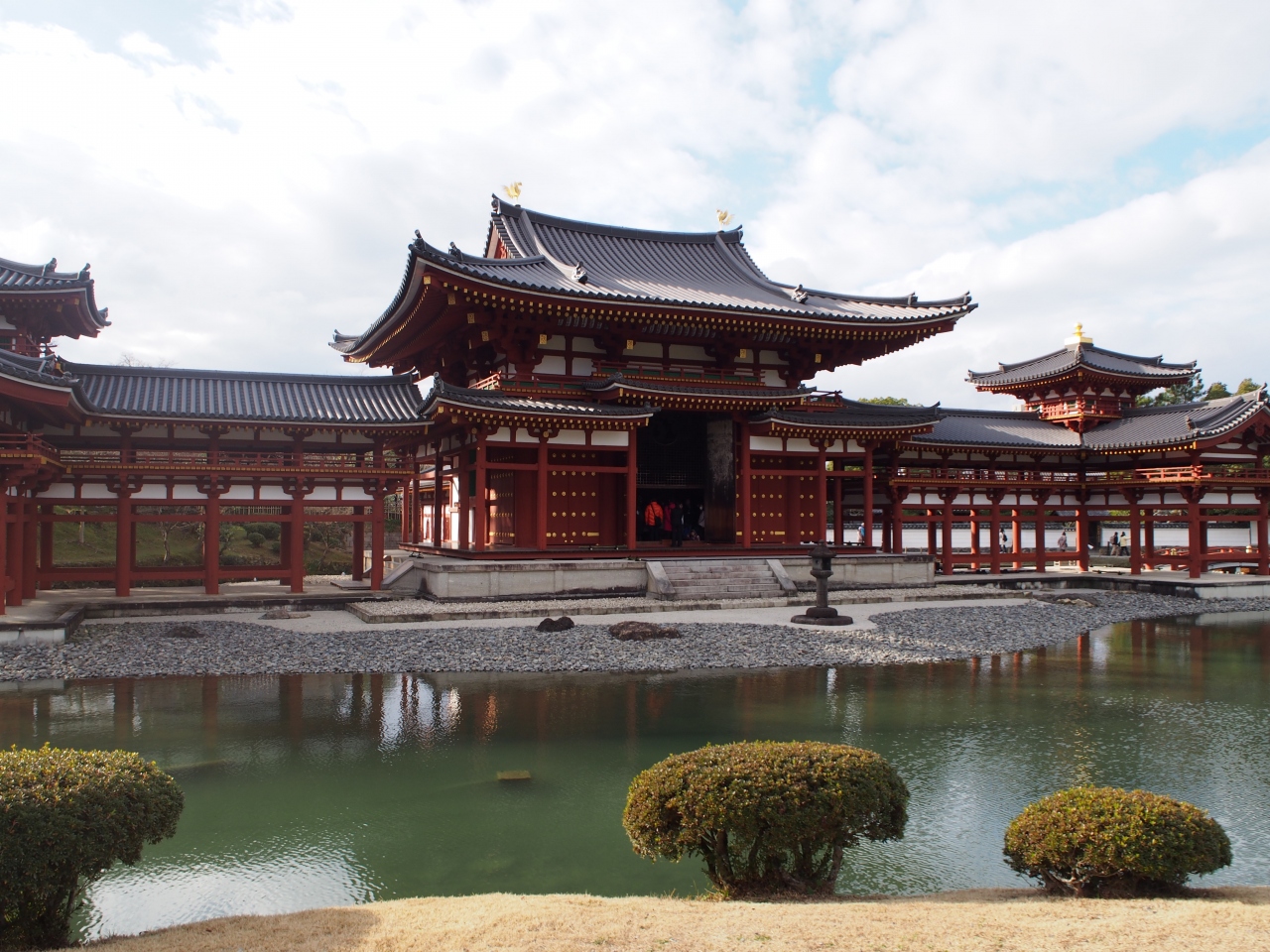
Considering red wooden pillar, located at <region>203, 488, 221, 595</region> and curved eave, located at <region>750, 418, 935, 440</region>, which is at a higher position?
curved eave, located at <region>750, 418, 935, 440</region>

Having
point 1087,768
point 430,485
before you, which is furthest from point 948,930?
point 430,485

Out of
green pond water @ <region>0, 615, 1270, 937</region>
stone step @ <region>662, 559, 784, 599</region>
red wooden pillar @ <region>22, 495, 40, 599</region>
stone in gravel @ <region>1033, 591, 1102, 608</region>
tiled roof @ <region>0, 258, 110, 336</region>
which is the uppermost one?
tiled roof @ <region>0, 258, 110, 336</region>

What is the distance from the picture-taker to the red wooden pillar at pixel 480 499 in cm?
2341

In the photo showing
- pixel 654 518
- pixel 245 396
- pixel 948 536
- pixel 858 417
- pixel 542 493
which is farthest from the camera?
pixel 948 536

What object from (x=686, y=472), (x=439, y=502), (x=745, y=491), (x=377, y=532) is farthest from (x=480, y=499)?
(x=686, y=472)

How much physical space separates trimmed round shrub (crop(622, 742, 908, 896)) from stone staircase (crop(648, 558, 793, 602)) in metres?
16.7

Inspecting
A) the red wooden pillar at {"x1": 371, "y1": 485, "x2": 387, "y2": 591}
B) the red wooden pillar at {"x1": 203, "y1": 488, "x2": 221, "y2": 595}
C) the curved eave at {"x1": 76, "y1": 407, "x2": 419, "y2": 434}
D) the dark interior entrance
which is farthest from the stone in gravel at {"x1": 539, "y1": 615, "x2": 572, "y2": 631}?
the dark interior entrance

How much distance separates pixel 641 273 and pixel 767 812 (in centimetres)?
2589

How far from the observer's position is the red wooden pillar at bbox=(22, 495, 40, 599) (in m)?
20.6

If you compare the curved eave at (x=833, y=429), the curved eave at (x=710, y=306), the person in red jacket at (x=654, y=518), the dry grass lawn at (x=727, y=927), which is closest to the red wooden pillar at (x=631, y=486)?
the person in red jacket at (x=654, y=518)

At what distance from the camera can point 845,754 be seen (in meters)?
6.53

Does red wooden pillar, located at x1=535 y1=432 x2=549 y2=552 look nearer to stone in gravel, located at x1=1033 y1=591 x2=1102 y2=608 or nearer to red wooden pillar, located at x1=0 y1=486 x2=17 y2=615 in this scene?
red wooden pillar, located at x1=0 y1=486 x2=17 y2=615

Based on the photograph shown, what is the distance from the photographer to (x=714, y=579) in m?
24.6

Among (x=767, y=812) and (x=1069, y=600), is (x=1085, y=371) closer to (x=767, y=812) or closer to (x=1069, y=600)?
(x=1069, y=600)
